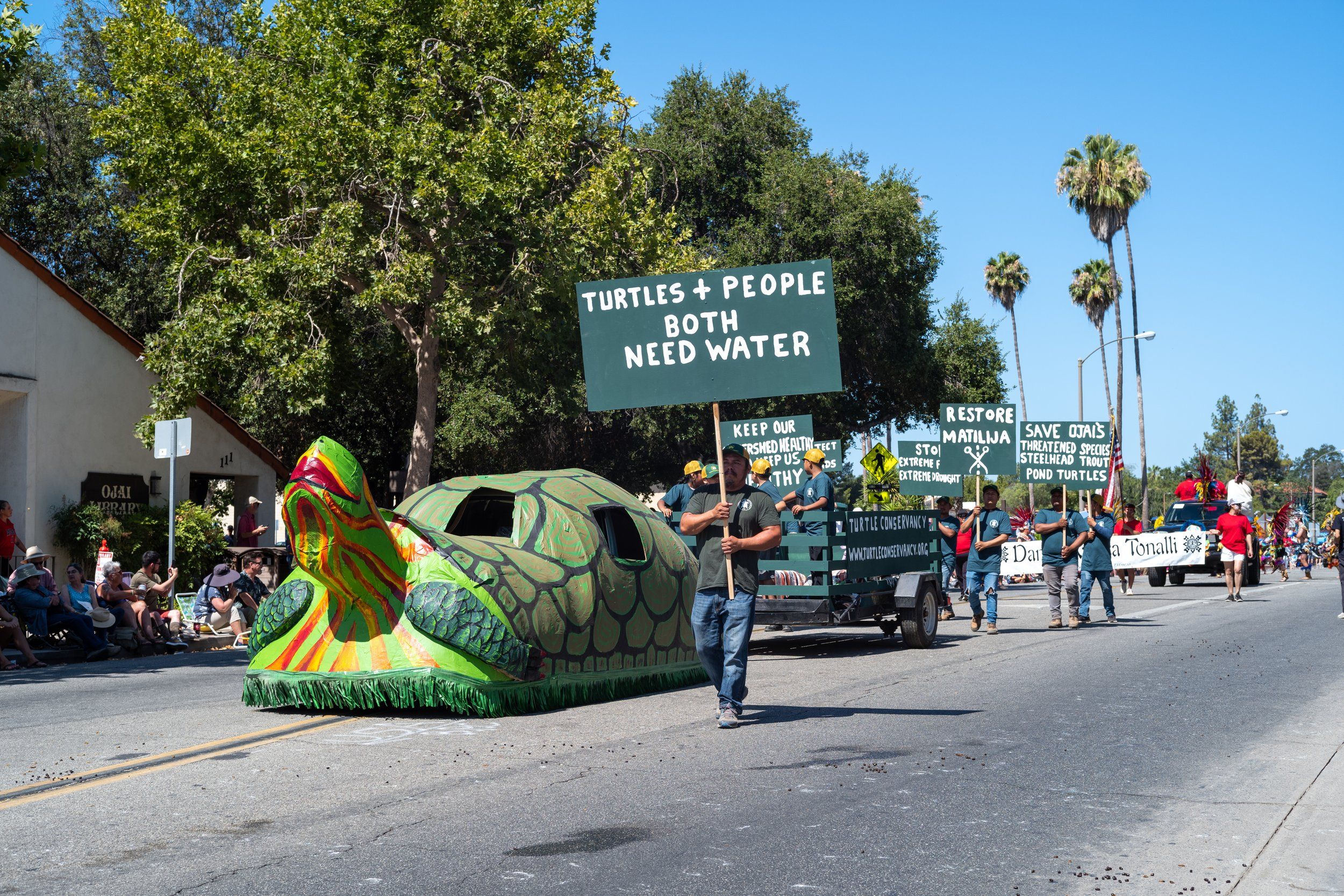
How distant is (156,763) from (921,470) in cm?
1706

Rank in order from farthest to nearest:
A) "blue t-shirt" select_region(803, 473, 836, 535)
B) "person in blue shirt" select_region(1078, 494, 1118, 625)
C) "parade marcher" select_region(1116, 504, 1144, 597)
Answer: "parade marcher" select_region(1116, 504, 1144, 597)
"person in blue shirt" select_region(1078, 494, 1118, 625)
"blue t-shirt" select_region(803, 473, 836, 535)

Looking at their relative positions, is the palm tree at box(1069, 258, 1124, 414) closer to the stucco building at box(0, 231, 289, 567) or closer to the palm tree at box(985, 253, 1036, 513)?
the palm tree at box(985, 253, 1036, 513)

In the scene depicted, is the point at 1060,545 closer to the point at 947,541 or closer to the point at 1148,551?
the point at 947,541

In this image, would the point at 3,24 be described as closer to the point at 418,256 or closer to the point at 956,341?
the point at 418,256

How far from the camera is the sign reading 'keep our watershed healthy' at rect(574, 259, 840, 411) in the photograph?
31.3 ft

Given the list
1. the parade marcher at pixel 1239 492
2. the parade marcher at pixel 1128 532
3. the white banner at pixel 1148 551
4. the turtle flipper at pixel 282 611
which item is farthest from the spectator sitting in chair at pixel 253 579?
Answer: the parade marcher at pixel 1239 492

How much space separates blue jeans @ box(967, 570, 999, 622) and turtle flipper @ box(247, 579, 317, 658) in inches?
378

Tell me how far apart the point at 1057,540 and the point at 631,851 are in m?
12.9

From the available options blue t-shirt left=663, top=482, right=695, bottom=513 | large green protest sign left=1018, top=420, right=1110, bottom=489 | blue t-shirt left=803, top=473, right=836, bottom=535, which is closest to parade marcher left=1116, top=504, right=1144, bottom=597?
large green protest sign left=1018, top=420, right=1110, bottom=489

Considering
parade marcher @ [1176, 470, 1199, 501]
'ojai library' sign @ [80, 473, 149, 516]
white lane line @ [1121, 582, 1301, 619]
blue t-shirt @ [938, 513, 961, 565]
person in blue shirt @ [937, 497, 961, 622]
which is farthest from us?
parade marcher @ [1176, 470, 1199, 501]

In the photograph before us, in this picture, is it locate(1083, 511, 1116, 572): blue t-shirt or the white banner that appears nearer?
locate(1083, 511, 1116, 572): blue t-shirt

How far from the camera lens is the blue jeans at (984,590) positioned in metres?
16.3

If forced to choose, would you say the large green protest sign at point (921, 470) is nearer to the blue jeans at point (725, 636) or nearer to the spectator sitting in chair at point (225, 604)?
the spectator sitting in chair at point (225, 604)

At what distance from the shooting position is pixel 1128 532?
3169 centimetres
